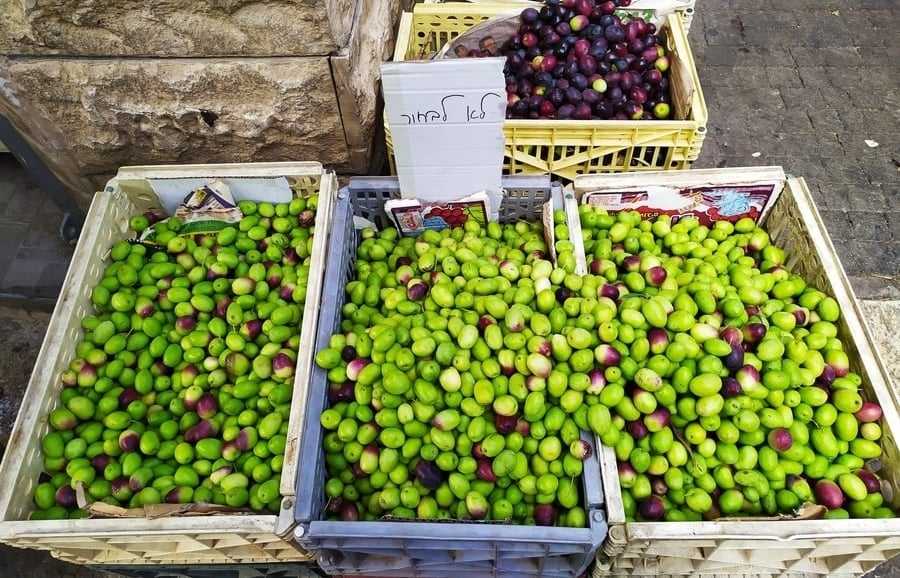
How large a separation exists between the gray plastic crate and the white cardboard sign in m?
0.62

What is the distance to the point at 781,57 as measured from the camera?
5.44 meters

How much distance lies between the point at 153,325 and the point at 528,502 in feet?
5.61

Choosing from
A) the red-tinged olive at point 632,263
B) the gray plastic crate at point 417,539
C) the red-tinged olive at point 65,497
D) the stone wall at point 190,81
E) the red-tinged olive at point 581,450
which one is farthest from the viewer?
the red-tinged olive at point 632,263

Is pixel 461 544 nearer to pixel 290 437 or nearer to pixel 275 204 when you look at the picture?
pixel 290 437

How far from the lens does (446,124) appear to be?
2.32 meters

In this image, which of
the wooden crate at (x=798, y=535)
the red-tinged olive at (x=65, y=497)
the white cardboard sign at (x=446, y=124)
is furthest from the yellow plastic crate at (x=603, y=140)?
the red-tinged olive at (x=65, y=497)

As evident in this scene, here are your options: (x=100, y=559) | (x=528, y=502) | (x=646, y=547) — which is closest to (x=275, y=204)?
(x=100, y=559)

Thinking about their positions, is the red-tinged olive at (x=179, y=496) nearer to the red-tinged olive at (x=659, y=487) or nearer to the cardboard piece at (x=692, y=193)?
the red-tinged olive at (x=659, y=487)

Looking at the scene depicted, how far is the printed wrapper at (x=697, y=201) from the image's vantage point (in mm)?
2793

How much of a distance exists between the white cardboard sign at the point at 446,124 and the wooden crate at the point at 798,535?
1.26m

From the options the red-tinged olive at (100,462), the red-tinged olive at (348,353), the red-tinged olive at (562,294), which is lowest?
the red-tinged olive at (100,462)

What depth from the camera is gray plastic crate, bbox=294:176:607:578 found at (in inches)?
73.4

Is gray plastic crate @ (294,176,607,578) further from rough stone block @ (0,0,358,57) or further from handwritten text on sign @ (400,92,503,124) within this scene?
rough stone block @ (0,0,358,57)

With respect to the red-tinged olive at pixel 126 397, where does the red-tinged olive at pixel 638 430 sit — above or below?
below
